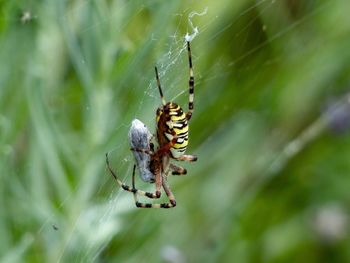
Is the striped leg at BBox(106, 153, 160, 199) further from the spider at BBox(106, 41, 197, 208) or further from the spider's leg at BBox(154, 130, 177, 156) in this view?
the spider's leg at BBox(154, 130, 177, 156)

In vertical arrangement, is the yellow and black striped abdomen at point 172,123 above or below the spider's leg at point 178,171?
below

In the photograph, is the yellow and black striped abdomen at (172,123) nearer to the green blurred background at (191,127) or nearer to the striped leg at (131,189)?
the green blurred background at (191,127)

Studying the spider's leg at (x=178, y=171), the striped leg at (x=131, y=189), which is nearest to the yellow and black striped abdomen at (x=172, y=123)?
the striped leg at (x=131, y=189)

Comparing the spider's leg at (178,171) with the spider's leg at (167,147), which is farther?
the spider's leg at (178,171)

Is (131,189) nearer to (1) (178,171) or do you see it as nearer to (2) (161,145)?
(2) (161,145)

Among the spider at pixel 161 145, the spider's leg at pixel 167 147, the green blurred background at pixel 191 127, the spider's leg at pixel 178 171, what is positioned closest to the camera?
the spider at pixel 161 145

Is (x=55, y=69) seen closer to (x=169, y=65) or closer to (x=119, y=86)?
(x=119, y=86)

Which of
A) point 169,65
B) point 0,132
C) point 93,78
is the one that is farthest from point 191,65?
point 0,132
